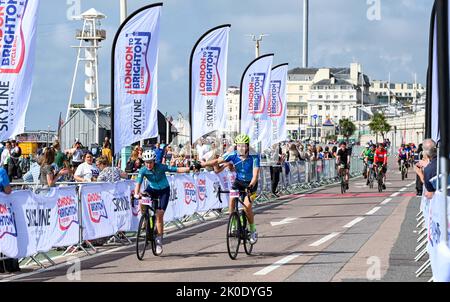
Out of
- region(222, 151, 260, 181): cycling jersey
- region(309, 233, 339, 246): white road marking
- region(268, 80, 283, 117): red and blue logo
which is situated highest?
region(268, 80, 283, 117): red and blue logo

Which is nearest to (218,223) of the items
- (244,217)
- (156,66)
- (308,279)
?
(156,66)

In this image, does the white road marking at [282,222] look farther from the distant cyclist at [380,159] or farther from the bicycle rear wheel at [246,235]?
the distant cyclist at [380,159]

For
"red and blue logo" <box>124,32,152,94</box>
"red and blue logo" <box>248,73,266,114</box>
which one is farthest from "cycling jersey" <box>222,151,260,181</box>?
"red and blue logo" <box>248,73,266,114</box>

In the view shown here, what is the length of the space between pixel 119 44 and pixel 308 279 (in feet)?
33.5

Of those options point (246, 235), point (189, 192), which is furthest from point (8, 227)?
point (189, 192)

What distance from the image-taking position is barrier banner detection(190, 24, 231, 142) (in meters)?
27.3

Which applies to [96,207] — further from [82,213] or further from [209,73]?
[209,73]

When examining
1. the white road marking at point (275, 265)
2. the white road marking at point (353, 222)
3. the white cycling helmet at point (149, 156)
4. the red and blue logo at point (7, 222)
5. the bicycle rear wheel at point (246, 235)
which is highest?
the white cycling helmet at point (149, 156)

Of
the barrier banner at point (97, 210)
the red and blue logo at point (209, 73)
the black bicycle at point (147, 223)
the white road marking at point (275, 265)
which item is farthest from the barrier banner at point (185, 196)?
the white road marking at point (275, 265)

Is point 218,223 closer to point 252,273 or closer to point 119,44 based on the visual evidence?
point 119,44

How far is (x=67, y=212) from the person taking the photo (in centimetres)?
1538

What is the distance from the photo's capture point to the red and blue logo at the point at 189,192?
70.7 feet

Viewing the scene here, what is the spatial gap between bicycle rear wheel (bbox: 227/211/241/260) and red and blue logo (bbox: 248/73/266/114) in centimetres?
1954

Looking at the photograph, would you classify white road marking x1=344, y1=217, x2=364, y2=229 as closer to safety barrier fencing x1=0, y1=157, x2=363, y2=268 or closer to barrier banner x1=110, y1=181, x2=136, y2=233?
safety barrier fencing x1=0, y1=157, x2=363, y2=268
